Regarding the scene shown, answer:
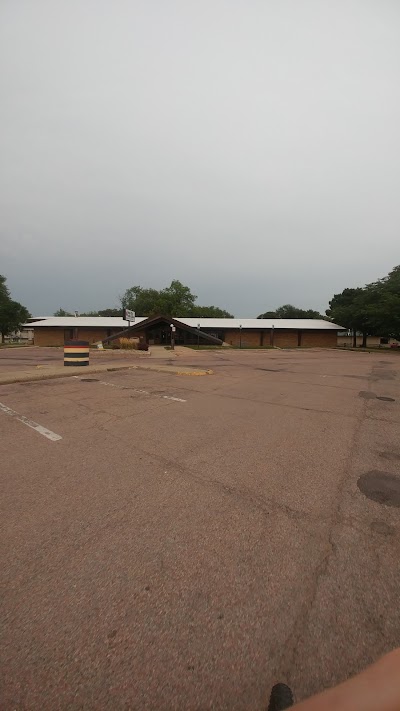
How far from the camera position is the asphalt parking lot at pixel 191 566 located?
1545 millimetres

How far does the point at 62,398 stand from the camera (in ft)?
26.9

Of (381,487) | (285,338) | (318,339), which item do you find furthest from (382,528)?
(318,339)

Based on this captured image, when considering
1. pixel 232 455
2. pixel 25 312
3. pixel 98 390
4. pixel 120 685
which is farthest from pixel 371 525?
pixel 25 312

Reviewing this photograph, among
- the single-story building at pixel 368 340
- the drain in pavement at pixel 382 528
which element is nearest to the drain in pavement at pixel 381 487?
the drain in pavement at pixel 382 528

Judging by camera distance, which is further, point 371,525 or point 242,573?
point 371,525

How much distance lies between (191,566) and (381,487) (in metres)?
2.56

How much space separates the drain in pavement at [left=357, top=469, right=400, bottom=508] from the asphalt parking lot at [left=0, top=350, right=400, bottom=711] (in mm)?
23

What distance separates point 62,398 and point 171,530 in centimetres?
648

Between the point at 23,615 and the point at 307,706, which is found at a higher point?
the point at 307,706

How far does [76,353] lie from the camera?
14.5m

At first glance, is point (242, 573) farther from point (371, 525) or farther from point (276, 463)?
point (276, 463)

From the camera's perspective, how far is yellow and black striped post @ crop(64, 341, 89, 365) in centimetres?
1454

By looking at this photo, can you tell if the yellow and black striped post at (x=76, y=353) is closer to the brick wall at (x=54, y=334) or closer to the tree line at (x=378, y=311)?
the brick wall at (x=54, y=334)

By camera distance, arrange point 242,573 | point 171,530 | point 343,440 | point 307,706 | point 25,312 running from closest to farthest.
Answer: point 307,706, point 242,573, point 171,530, point 343,440, point 25,312
